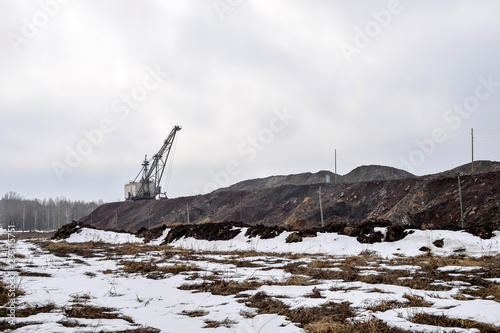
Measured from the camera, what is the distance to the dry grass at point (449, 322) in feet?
11.6

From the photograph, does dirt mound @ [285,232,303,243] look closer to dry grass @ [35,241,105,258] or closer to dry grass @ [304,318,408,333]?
dry grass @ [35,241,105,258]

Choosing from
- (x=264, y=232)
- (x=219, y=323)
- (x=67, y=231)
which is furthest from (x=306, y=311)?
(x=67, y=231)

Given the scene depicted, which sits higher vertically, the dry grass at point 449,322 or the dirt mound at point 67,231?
the dry grass at point 449,322

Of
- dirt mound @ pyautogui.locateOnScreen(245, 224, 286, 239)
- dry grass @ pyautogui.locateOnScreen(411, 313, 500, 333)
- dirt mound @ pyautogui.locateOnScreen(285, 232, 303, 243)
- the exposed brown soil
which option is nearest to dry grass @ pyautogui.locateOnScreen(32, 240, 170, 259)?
dirt mound @ pyautogui.locateOnScreen(245, 224, 286, 239)

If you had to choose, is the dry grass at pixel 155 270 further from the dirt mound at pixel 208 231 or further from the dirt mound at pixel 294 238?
the dirt mound at pixel 208 231

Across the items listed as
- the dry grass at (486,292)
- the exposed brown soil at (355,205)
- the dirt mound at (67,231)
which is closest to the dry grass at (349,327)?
the dry grass at (486,292)

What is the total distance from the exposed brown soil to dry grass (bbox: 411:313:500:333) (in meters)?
11.3

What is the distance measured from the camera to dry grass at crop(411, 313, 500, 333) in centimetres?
354

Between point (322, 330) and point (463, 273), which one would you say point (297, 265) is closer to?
point (463, 273)

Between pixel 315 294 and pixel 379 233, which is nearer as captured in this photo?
pixel 315 294

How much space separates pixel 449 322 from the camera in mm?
3848

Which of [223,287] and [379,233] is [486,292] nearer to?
[223,287]

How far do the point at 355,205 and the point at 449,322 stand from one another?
111 ft

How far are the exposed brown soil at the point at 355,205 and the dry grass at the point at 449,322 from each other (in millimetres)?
11259
